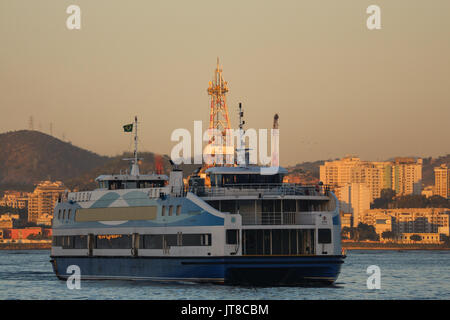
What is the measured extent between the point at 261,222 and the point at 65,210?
602 inches

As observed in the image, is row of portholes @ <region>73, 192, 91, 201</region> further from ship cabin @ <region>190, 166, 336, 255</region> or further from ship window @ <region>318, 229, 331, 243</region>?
ship window @ <region>318, 229, 331, 243</region>

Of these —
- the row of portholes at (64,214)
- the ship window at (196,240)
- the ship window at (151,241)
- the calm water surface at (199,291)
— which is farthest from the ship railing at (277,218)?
the row of portholes at (64,214)

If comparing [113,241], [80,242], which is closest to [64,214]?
[80,242]

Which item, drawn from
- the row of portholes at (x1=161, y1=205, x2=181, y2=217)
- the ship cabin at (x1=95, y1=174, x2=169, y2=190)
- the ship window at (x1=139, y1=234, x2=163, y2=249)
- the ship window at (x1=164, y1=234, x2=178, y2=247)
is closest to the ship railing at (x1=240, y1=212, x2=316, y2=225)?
the row of portholes at (x1=161, y1=205, x2=181, y2=217)

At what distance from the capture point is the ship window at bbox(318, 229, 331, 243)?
1917 inches

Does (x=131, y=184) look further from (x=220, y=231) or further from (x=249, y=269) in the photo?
(x=249, y=269)

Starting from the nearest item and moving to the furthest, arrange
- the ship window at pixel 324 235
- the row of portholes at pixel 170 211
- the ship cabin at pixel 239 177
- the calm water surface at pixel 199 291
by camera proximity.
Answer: the calm water surface at pixel 199 291, the ship window at pixel 324 235, the row of portholes at pixel 170 211, the ship cabin at pixel 239 177

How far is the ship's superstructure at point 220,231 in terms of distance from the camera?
4769cm

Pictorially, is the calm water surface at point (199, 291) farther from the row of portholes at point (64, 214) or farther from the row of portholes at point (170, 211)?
the row of portholes at point (64, 214)

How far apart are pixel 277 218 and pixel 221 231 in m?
3.64

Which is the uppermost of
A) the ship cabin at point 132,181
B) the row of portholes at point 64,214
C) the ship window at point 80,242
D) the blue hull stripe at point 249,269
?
the ship cabin at point 132,181

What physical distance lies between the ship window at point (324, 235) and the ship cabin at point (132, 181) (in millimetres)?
12377
